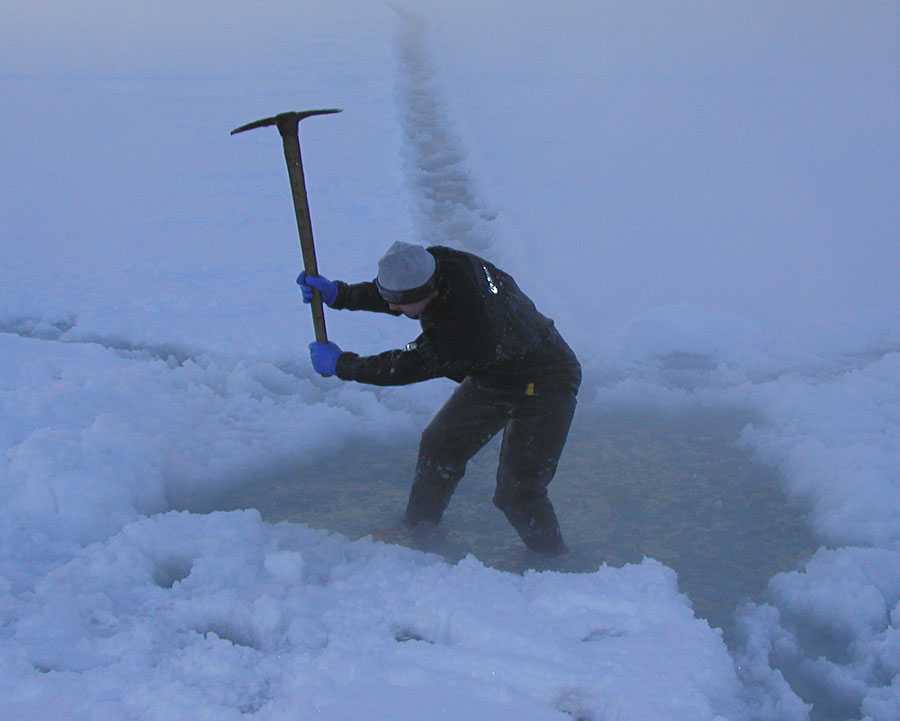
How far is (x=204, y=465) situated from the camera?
12.6 ft

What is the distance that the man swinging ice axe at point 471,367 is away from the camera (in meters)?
2.95

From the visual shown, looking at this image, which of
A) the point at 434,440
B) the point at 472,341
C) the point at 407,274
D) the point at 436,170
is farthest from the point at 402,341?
the point at 436,170

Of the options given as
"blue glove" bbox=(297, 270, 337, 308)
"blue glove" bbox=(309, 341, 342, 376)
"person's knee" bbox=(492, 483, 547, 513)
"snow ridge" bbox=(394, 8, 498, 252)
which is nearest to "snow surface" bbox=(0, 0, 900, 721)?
"snow ridge" bbox=(394, 8, 498, 252)

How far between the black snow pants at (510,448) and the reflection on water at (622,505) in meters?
0.21

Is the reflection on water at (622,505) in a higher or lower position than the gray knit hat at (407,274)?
lower

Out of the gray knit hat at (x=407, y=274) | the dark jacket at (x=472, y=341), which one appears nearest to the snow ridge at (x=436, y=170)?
the dark jacket at (x=472, y=341)

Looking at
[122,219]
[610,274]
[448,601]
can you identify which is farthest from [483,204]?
[448,601]

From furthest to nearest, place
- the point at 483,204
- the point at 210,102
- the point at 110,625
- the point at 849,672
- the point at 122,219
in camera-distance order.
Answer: the point at 210,102 < the point at 483,204 < the point at 122,219 < the point at 849,672 < the point at 110,625

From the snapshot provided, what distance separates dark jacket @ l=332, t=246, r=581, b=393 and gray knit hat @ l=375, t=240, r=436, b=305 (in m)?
0.09

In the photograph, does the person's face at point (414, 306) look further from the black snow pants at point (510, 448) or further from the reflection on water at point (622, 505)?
the reflection on water at point (622, 505)

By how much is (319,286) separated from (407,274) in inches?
24.4

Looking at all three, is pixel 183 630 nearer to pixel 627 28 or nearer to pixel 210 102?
pixel 210 102

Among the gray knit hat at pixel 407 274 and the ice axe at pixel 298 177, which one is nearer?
the gray knit hat at pixel 407 274

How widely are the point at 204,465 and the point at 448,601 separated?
1541 mm
